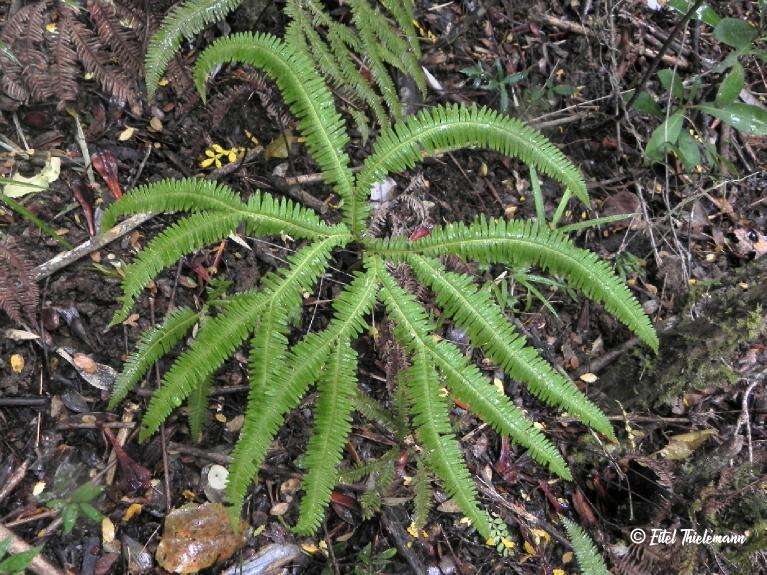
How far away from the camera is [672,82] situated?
13.1ft

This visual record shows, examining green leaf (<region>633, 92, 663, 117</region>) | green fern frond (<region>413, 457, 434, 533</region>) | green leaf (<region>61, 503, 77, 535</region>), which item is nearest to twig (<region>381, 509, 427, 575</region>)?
green fern frond (<region>413, 457, 434, 533</region>)

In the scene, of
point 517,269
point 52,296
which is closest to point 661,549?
point 517,269

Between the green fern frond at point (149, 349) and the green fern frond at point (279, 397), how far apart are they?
56 cm

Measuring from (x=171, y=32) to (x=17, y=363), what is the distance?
5.31 feet

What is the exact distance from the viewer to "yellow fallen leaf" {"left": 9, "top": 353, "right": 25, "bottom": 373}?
2551 millimetres

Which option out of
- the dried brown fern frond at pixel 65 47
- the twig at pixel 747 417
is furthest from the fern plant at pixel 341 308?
the twig at pixel 747 417

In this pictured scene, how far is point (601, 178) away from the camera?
426 centimetres

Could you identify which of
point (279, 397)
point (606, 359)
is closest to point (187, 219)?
point (279, 397)

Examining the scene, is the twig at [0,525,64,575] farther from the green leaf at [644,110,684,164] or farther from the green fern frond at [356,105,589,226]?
the green leaf at [644,110,684,164]

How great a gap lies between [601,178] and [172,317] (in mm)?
3149

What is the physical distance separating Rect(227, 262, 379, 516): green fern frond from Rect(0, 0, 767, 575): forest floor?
633mm

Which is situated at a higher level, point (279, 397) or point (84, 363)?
point (279, 397)

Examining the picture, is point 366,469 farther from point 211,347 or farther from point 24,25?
point 24,25

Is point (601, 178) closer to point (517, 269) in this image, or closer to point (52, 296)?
point (517, 269)
